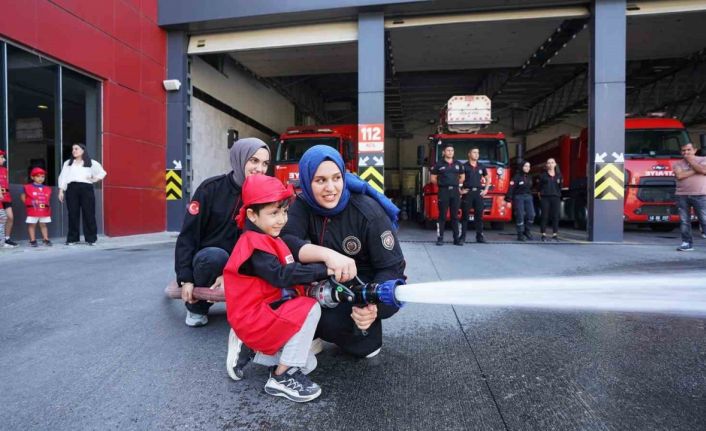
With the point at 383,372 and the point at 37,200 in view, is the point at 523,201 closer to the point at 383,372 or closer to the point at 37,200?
the point at 383,372

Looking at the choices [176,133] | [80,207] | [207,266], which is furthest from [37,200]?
[207,266]

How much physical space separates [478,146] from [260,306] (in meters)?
9.78

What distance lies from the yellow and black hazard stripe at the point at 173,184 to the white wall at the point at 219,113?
114 cm

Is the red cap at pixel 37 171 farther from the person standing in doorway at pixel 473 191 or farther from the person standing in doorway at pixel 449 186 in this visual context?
the person standing in doorway at pixel 473 191

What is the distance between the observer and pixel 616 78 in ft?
Result: 28.7

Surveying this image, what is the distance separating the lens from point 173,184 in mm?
10820

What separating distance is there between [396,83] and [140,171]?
1117 cm

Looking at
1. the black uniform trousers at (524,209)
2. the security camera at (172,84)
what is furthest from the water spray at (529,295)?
the security camera at (172,84)

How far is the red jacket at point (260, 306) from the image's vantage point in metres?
1.90

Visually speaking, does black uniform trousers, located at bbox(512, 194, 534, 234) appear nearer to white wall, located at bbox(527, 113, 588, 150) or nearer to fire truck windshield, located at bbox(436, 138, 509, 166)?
fire truck windshield, located at bbox(436, 138, 509, 166)

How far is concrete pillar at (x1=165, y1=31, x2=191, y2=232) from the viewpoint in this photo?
1082 centimetres

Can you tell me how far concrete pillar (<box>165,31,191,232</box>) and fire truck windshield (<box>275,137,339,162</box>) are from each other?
8.39ft

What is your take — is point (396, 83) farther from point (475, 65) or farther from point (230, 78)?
point (230, 78)

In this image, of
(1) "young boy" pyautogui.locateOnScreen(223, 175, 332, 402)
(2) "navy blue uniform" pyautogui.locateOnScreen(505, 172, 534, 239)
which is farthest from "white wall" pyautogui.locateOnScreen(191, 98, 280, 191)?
(1) "young boy" pyautogui.locateOnScreen(223, 175, 332, 402)
